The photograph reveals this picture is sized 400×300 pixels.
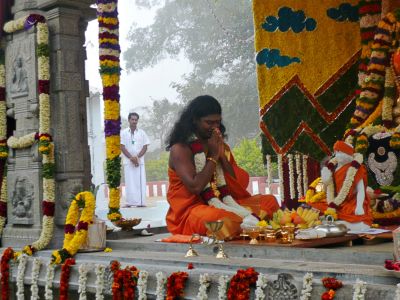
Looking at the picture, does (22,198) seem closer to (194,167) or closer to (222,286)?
(194,167)

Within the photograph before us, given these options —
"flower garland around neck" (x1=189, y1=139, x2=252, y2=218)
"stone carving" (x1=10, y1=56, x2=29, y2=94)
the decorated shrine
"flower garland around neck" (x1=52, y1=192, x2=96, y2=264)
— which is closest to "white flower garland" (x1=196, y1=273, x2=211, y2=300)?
the decorated shrine

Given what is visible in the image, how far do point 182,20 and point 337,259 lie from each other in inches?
1038

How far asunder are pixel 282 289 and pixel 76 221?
2.49 m

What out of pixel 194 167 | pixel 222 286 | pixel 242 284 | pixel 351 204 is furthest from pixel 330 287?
pixel 194 167

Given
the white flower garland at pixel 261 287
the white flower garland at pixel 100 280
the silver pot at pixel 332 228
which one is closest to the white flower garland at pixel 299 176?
the silver pot at pixel 332 228

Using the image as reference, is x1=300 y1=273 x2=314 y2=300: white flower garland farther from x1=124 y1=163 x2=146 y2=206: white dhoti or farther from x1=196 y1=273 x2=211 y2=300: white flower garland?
x1=124 y1=163 x2=146 y2=206: white dhoti

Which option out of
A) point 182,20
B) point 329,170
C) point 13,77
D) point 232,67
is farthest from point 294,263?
point 182,20

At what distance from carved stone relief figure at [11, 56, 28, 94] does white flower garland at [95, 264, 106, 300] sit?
211 cm

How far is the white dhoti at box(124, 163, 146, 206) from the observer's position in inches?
500

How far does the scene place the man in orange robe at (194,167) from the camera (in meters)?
5.70

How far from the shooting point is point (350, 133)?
276 inches

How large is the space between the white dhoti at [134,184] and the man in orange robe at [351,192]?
7.58 meters

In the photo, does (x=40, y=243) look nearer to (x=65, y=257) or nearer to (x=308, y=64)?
(x=65, y=257)

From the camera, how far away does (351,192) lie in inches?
211
